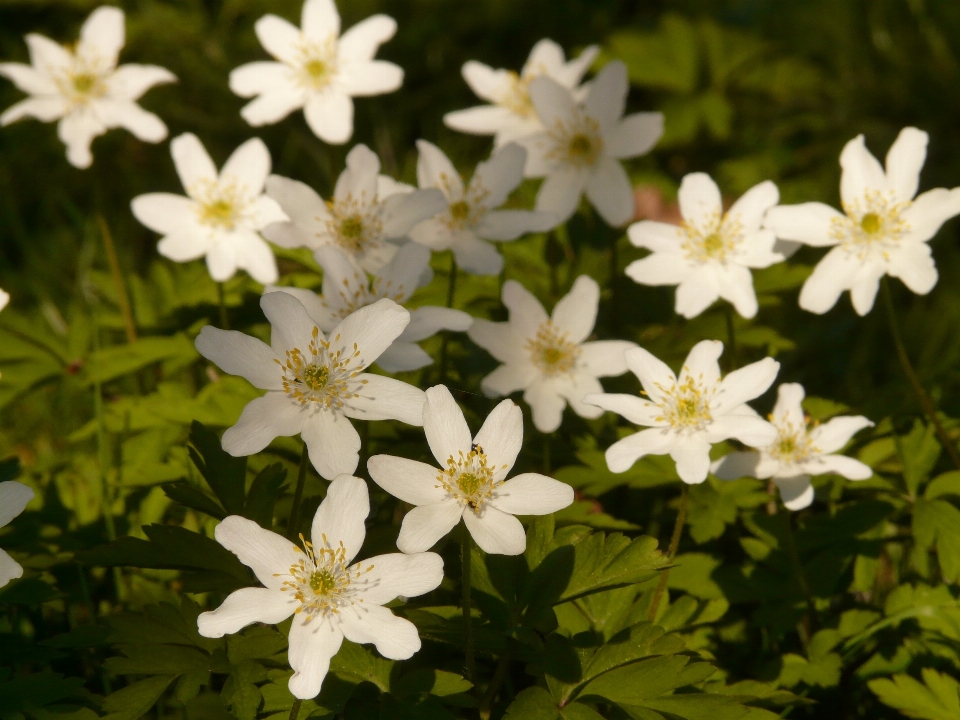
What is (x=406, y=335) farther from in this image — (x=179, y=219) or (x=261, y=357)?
(x=179, y=219)

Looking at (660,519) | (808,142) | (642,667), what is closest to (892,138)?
(808,142)

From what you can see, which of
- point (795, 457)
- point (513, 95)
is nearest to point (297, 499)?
point (795, 457)

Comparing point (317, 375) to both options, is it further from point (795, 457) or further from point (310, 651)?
point (795, 457)

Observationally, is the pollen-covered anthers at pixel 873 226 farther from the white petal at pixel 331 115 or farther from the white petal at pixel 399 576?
the white petal at pixel 331 115

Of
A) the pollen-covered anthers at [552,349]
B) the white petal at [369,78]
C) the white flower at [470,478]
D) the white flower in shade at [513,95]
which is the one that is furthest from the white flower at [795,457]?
the white petal at [369,78]

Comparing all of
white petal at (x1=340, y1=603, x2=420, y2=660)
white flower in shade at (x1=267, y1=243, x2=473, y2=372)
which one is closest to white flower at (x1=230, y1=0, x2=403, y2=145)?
white flower in shade at (x1=267, y1=243, x2=473, y2=372)
